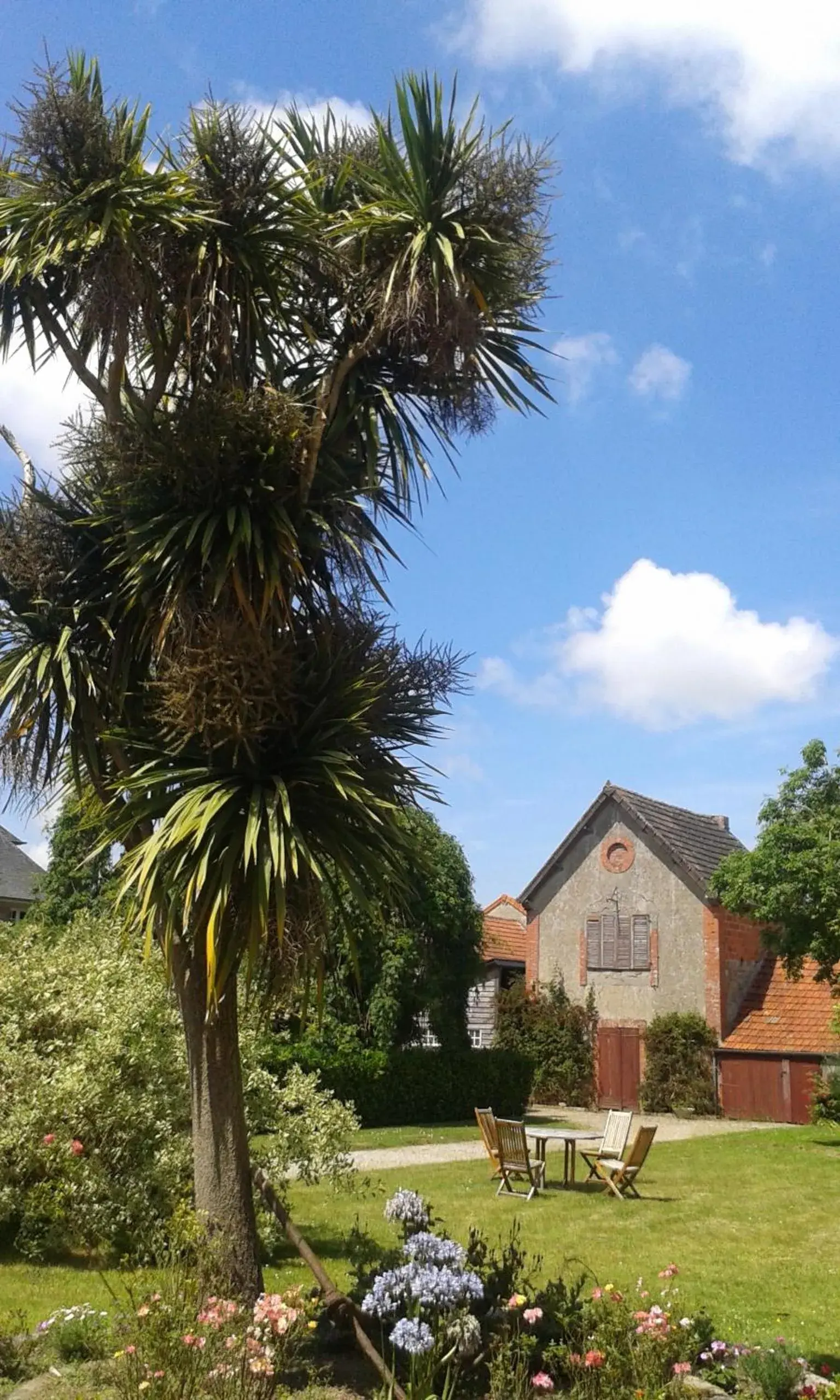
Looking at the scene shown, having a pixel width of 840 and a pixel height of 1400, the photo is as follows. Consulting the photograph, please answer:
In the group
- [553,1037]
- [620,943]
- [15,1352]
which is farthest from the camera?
[620,943]

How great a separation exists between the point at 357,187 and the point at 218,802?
369cm

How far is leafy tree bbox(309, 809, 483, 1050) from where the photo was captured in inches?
954

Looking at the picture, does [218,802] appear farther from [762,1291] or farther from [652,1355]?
[762,1291]

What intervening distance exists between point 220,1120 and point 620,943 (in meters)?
25.6

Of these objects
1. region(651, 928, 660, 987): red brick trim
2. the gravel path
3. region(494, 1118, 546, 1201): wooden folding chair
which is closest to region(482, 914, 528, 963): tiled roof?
region(651, 928, 660, 987): red brick trim

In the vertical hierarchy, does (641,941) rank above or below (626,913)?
below

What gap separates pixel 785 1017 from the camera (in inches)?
1123

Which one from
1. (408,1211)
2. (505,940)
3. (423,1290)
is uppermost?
(505,940)

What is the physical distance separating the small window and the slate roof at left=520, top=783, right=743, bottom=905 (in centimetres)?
188

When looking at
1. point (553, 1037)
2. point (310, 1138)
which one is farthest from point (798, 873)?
point (310, 1138)

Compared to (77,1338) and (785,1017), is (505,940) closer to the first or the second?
(785,1017)

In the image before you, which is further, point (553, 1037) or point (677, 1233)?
point (553, 1037)

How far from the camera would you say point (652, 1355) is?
5023 mm

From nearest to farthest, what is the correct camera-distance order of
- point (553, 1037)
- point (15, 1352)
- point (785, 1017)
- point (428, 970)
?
point (15, 1352), point (428, 970), point (785, 1017), point (553, 1037)
